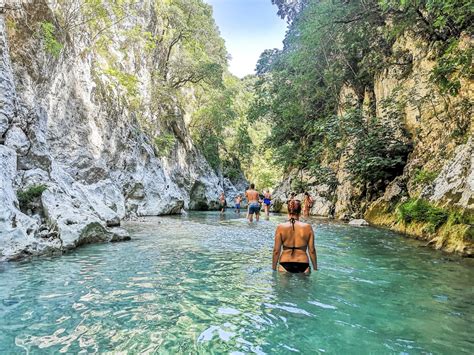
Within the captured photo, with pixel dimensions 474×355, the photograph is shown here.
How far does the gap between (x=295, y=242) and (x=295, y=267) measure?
414mm

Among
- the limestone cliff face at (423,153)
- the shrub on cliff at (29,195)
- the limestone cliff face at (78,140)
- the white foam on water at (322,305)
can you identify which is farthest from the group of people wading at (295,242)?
the shrub on cliff at (29,195)

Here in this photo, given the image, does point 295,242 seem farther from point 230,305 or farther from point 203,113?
point 203,113

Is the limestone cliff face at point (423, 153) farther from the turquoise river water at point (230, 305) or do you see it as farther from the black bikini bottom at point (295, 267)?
the black bikini bottom at point (295, 267)

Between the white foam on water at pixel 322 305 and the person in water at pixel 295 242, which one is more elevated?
the person in water at pixel 295 242

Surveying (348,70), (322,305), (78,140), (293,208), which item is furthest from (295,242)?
(348,70)

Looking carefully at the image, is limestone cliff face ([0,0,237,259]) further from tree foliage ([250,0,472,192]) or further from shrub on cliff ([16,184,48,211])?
tree foliage ([250,0,472,192])

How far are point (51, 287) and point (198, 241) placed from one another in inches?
196

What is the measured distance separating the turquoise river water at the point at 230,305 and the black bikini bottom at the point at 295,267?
0.54 ft

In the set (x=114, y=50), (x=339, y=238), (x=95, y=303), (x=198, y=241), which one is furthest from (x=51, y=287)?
(x=114, y=50)

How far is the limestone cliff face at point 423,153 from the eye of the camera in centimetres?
868

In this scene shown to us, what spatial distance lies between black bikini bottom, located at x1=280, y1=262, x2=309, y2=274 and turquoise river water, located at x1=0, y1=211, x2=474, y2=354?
0.54ft

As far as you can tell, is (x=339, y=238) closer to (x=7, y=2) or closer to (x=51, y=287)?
(x=51, y=287)

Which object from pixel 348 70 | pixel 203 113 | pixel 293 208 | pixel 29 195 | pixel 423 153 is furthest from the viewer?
pixel 203 113

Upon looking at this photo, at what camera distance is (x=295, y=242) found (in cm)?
561
